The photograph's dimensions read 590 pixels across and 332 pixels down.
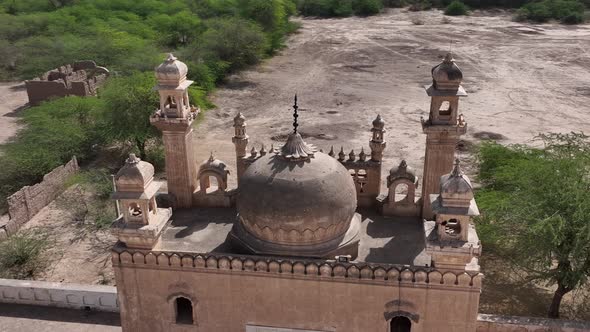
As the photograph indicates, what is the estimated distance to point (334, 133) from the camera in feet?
113

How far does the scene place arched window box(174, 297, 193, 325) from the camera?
1370cm

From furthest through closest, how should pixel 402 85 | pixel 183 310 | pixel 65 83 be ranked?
pixel 402 85 → pixel 65 83 → pixel 183 310

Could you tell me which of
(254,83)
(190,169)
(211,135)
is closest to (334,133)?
(211,135)

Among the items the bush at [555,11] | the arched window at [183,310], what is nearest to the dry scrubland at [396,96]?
the bush at [555,11]

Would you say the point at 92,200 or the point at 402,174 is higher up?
the point at 402,174

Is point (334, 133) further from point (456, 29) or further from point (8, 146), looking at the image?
point (456, 29)

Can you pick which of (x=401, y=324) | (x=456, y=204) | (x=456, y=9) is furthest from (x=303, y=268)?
(x=456, y=9)

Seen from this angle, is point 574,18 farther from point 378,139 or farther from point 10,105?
point 378,139

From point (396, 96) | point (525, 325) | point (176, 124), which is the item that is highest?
point (176, 124)

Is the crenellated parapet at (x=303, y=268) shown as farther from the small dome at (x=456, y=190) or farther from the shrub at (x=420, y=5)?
the shrub at (x=420, y=5)

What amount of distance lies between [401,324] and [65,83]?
32530mm

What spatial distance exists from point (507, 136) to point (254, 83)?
21.0m

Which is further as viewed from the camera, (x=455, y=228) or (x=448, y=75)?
(x=448, y=75)

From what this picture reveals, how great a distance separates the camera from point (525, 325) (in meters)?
15.3
